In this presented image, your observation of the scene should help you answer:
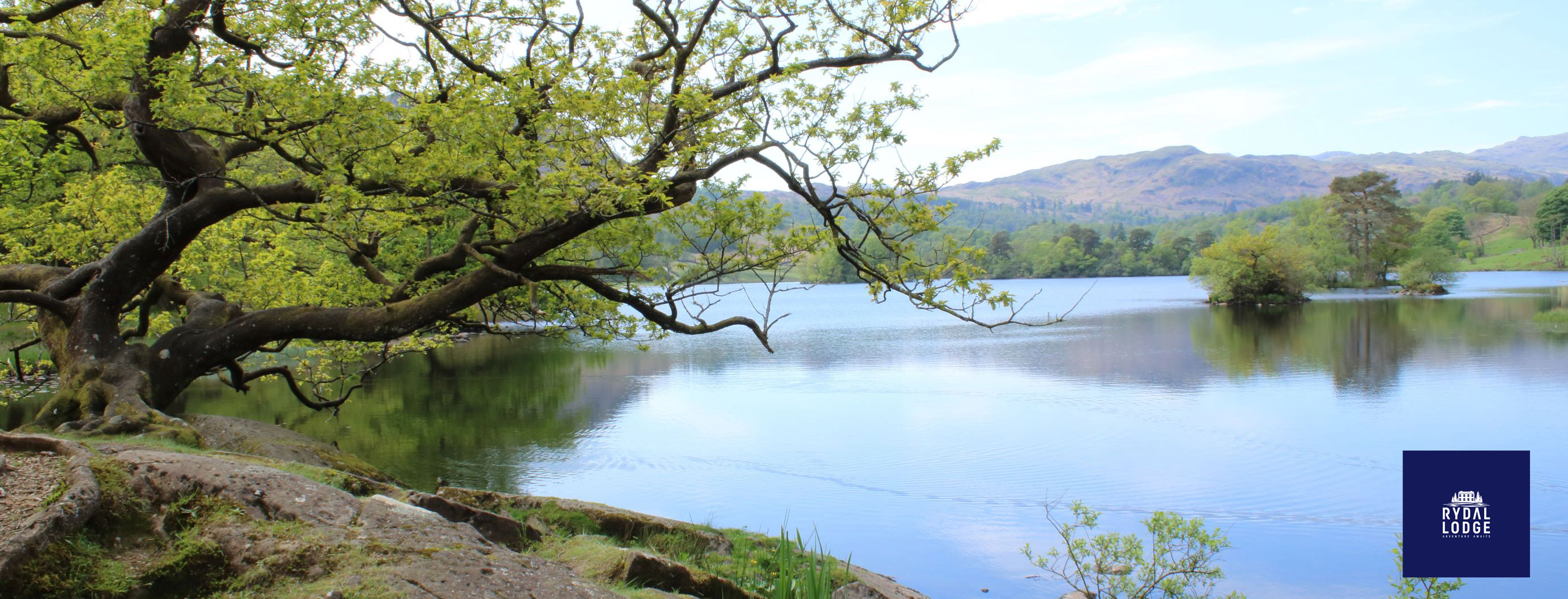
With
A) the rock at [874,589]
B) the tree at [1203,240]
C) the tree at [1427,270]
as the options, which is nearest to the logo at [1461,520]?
the rock at [874,589]

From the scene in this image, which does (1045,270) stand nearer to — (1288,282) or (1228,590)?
(1288,282)

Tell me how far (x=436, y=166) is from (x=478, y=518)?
3661 millimetres

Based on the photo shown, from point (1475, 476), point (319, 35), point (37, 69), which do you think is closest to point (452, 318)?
point (319, 35)

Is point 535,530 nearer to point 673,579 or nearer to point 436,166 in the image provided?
point 673,579

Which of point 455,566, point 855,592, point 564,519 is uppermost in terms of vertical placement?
point 455,566

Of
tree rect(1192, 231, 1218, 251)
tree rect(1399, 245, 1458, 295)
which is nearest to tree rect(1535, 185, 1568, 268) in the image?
tree rect(1192, 231, 1218, 251)

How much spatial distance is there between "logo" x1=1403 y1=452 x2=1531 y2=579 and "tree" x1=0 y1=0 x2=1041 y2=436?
5.05 meters

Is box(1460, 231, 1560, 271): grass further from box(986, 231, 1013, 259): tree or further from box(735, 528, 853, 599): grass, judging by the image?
box(735, 528, 853, 599): grass

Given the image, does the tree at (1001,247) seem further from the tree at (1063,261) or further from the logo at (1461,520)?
the logo at (1461,520)

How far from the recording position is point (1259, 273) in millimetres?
59969

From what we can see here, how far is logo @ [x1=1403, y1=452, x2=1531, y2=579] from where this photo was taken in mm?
8641

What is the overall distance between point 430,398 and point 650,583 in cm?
1812

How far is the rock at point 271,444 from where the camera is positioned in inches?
332

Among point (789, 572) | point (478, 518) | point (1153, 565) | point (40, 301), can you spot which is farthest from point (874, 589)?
point (40, 301)
